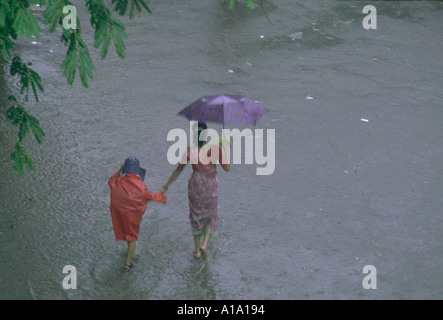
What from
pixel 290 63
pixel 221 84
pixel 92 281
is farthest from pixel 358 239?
pixel 290 63

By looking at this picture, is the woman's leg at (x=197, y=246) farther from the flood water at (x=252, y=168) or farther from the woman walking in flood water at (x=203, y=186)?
the flood water at (x=252, y=168)

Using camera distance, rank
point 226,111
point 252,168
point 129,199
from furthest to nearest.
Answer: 1. point 252,168
2. point 226,111
3. point 129,199

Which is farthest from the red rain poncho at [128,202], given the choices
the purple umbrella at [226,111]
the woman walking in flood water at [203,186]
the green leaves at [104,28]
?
the green leaves at [104,28]

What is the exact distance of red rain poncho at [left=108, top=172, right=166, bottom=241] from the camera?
568 centimetres

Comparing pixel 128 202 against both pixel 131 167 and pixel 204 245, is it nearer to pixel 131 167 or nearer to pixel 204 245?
pixel 131 167

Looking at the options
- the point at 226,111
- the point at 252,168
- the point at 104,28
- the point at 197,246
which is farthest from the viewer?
the point at 252,168

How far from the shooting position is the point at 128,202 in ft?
18.7

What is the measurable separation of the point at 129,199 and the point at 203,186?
0.77 m

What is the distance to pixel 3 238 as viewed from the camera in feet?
20.3

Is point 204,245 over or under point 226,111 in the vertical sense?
under

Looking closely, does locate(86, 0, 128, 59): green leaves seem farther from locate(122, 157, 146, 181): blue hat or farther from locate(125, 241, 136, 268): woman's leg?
locate(125, 241, 136, 268): woman's leg

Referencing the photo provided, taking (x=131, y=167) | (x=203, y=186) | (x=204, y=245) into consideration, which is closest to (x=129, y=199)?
(x=131, y=167)

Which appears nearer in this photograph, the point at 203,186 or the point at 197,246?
the point at 203,186
